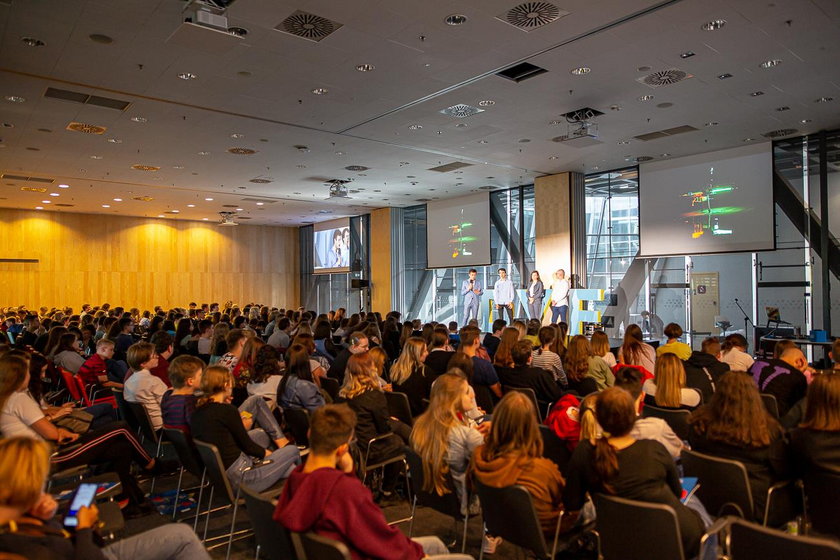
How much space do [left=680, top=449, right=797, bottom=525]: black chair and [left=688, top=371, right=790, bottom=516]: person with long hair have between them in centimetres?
6

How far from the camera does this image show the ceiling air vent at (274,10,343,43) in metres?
6.13

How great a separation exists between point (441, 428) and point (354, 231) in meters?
20.1

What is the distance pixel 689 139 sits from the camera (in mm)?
11172

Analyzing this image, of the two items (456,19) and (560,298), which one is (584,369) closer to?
(456,19)

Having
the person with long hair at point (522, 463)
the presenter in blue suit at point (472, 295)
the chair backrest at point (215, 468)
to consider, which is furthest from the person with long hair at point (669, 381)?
the presenter in blue suit at point (472, 295)

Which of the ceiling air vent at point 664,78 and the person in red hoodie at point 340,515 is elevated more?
the ceiling air vent at point 664,78

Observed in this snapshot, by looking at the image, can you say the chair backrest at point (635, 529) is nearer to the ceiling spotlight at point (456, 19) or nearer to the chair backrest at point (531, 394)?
the chair backrest at point (531, 394)

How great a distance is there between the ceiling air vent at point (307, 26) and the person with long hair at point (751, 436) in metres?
5.31

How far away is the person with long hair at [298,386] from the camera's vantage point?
480cm

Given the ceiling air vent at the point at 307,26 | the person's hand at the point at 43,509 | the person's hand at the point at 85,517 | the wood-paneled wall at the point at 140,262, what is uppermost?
the ceiling air vent at the point at 307,26

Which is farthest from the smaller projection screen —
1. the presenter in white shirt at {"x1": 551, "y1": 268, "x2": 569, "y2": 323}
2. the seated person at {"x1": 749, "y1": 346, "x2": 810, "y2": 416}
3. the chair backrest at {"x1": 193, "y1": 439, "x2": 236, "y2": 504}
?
the chair backrest at {"x1": 193, "y1": 439, "x2": 236, "y2": 504}

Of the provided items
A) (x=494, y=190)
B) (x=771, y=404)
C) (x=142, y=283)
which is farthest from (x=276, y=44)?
(x=142, y=283)

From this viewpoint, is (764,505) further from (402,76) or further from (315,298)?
(315,298)

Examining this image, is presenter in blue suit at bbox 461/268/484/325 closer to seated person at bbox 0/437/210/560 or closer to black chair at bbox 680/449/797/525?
black chair at bbox 680/449/797/525
